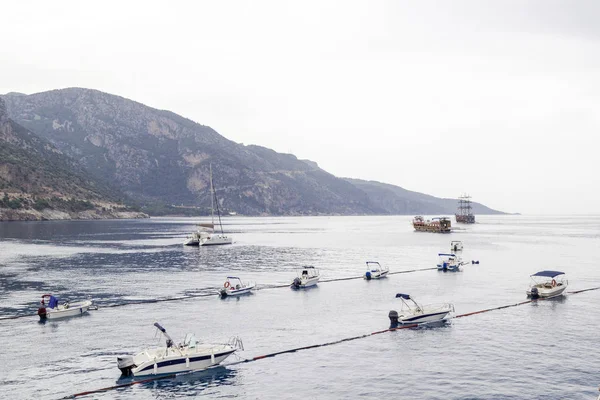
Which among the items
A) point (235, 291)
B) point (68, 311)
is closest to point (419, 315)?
point (235, 291)

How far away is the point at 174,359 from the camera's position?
1726 inches

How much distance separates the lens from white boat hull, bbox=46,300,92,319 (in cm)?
6419

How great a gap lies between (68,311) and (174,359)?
28876 mm

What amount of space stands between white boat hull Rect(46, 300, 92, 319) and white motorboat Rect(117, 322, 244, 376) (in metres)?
25.8

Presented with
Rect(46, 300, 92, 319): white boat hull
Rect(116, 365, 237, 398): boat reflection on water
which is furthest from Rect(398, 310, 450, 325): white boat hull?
Rect(46, 300, 92, 319): white boat hull

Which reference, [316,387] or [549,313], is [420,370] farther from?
[549,313]

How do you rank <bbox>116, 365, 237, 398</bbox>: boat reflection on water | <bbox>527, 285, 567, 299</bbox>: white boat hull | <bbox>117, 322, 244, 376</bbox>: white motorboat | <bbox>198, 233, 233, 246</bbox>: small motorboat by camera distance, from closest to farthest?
1. <bbox>116, 365, 237, 398</bbox>: boat reflection on water
2. <bbox>117, 322, 244, 376</bbox>: white motorboat
3. <bbox>527, 285, 567, 299</bbox>: white boat hull
4. <bbox>198, 233, 233, 246</bbox>: small motorboat

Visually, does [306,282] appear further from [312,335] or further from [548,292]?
[548,292]

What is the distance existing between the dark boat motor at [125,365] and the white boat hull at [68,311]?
26447 millimetres

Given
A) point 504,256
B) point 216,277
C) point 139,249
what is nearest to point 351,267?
point 216,277

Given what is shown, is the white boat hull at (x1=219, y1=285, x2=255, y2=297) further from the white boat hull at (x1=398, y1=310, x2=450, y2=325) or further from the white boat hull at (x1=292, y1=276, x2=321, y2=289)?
the white boat hull at (x1=398, y1=310, x2=450, y2=325)

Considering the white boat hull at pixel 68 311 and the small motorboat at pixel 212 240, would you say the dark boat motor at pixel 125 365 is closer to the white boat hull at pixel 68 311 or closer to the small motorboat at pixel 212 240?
the white boat hull at pixel 68 311

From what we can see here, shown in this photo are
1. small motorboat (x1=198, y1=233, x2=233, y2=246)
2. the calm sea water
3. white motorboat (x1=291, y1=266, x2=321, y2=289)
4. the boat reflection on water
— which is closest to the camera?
the boat reflection on water

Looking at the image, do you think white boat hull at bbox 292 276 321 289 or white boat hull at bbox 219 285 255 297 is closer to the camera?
white boat hull at bbox 219 285 255 297
